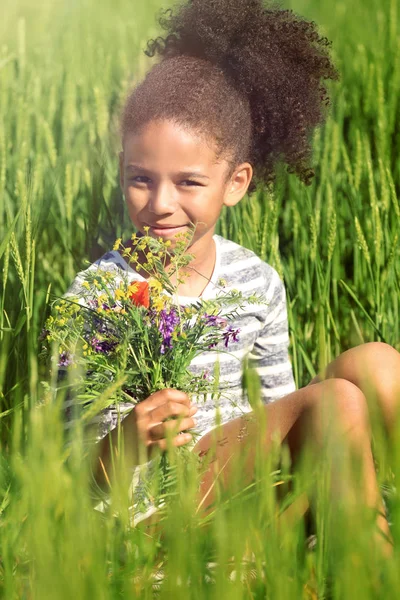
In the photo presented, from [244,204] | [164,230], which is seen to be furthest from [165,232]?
[244,204]

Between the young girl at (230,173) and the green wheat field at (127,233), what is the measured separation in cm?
10

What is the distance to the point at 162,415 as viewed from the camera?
56.2 inches

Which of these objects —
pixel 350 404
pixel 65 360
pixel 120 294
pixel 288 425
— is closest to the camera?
pixel 120 294

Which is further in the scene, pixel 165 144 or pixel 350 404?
pixel 165 144

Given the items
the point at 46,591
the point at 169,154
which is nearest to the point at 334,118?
the point at 169,154

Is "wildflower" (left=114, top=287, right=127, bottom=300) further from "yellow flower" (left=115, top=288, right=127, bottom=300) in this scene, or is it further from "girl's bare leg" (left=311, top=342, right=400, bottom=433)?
"girl's bare leg" (left=311, top=342, right=400, bottom=433)

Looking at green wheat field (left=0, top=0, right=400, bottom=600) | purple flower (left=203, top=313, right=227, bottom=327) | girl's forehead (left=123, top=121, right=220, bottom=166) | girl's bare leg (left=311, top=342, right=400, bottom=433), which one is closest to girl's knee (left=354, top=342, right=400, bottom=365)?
girl's bare leg (left=311, top=342, right=400, bottom=433)

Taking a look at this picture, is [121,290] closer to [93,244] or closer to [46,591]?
[46,591]

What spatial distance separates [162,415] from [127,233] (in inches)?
39.2

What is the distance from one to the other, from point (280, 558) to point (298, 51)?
139cm

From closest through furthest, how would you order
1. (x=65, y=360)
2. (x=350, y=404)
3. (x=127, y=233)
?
(x=65, y=360)
(x=350, y=404)
(x=127, y=233)

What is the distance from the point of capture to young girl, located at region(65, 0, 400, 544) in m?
1.66

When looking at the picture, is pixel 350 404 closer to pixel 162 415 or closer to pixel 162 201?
pixel 162 415

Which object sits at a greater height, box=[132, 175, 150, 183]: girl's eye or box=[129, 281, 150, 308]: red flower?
box=[132, 175, 150, 183]: girl's eye
